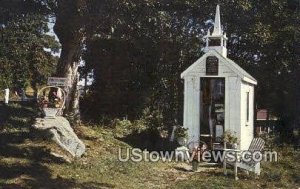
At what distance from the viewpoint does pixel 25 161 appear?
12219mm

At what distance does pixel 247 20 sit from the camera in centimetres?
2383

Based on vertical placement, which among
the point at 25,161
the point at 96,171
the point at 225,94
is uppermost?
the point at 225,94

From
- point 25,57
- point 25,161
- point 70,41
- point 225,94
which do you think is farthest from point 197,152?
point 25,57

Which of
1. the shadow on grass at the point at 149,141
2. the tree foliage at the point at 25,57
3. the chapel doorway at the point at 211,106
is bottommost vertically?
the shadow on grass at the point at 149,141

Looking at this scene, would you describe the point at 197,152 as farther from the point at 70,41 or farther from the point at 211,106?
the point at 70,41

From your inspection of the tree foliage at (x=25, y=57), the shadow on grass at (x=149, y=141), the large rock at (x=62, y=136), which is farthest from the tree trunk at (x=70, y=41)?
the tree foliage at (x=25, y=57)

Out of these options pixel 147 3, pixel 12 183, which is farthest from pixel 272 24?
pixel 12 183

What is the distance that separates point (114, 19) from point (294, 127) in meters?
14.3

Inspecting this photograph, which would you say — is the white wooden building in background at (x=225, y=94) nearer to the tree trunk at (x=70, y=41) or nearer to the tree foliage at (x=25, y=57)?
the tree trunk at (x=70, y=41)

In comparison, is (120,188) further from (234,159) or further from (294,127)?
(294,127)

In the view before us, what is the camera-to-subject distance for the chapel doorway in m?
16.9

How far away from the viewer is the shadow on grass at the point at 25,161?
10617mm

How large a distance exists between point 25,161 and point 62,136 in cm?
178

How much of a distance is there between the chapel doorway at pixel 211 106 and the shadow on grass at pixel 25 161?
622cm
